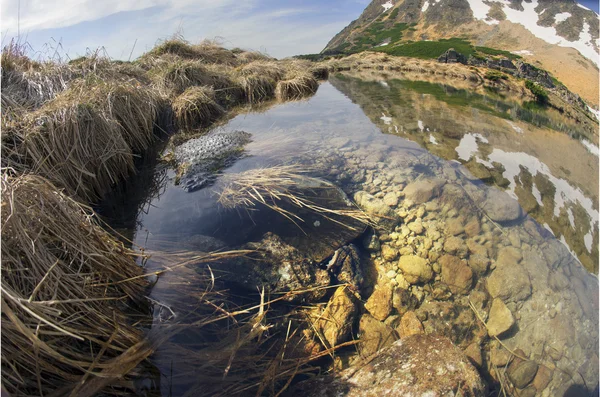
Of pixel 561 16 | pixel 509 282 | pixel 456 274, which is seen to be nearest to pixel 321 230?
pixel 456 274

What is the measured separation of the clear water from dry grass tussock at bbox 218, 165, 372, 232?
0.43 feet

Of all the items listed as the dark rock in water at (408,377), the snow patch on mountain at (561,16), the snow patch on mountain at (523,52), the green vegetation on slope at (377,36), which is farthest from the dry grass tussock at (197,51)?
the green vegetation on slope at (377,36)

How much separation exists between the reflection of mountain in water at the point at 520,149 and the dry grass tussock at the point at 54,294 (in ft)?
11.7

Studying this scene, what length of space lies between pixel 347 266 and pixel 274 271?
0.58 m

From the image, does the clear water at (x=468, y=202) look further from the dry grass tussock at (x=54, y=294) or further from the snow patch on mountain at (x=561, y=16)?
the snow patch on mountain at (x=561, y=16)

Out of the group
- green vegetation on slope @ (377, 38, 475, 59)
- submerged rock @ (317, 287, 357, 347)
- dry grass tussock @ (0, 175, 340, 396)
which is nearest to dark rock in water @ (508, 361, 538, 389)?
submerged rock @ (317, 287, 357, 347)

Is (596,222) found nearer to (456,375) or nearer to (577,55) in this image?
(456,375)

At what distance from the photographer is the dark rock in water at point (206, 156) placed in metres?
3.24

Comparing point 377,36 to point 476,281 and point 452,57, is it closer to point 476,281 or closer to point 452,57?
point 452,57

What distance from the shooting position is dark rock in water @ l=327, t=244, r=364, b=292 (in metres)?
2.17

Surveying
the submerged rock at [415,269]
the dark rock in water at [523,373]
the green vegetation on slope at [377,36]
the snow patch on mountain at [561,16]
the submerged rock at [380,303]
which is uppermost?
the green vegetation on slope at [377,36]

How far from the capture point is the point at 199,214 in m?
2.66

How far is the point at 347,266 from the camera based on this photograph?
7.41 feet

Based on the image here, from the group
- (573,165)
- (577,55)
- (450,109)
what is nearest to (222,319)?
(573,165)
